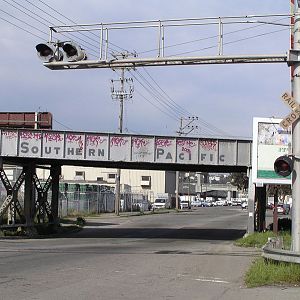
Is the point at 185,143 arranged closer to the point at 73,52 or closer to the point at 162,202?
the point at 73,52

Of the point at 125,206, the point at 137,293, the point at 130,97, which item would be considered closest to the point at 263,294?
the point at 137,293

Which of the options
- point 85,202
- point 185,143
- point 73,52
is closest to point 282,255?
point 73,52

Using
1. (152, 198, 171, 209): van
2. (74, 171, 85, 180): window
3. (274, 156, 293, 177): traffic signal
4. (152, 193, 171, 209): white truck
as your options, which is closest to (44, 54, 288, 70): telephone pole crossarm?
(274, 156, 293, 177): traffic signal

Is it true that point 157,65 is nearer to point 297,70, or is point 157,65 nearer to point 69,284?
point 297,70

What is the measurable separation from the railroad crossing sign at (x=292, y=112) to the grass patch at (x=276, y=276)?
124 inches

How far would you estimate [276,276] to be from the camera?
40.2ft

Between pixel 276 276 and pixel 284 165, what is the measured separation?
242 cm

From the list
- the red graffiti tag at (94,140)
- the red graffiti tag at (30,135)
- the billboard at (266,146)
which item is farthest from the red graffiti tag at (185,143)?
the red graffiti tag at (30,135)

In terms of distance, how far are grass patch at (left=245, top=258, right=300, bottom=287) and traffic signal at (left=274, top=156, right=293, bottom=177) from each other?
204 centimetres

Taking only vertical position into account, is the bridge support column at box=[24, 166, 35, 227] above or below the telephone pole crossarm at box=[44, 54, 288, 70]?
below

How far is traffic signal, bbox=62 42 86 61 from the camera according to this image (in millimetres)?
15820

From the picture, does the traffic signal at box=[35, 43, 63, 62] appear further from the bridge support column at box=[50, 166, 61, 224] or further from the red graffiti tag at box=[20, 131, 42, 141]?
the bridge support column at box=[50, 166, 61, 224]

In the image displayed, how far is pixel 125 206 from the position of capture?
78625 mm

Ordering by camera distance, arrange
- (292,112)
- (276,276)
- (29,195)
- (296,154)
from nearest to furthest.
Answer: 1. (276,276)
2. (292,112)
3. (296,154)
4. (29,195)
